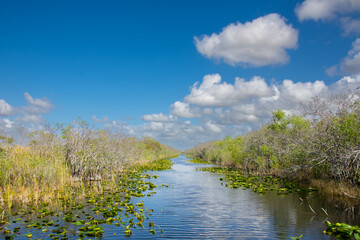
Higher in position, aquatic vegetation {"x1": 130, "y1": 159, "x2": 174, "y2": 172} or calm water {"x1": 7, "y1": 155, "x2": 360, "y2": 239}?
aquatic vegetation {"x1": 130, "y1": 159, "x2": 174, "y2": 172}

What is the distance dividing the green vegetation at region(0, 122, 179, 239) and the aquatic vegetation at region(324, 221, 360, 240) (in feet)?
23.7

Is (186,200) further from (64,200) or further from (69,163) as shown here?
(69,163)

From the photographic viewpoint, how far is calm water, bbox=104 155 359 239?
11.1m

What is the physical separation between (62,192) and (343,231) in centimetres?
1638

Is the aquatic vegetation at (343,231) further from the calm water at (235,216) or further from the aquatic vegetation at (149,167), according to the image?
the aquatic vegetation at (149,167)

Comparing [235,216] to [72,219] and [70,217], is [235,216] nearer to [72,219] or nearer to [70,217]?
[72,219]

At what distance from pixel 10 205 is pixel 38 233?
481 centimetres

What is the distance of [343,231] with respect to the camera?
1053 cm

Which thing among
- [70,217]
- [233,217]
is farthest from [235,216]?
[70,217]

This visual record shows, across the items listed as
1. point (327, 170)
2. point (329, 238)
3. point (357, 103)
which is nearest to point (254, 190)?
point (327, 170)

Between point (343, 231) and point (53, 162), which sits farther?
point (53, 162)

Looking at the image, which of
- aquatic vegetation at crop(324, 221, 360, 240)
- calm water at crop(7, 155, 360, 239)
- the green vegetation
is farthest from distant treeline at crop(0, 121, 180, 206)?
aquatic vegetation at crop(324, 221, 360, 240)

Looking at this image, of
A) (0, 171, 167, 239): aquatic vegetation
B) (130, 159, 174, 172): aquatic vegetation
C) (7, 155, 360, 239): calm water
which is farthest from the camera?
(130, 159, 174, 172): aquatic vegetation

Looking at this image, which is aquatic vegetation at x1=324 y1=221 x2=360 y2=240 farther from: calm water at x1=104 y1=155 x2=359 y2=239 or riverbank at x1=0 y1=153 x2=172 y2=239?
riverbank at x1=0 y1=153 x2=172 y2=239
